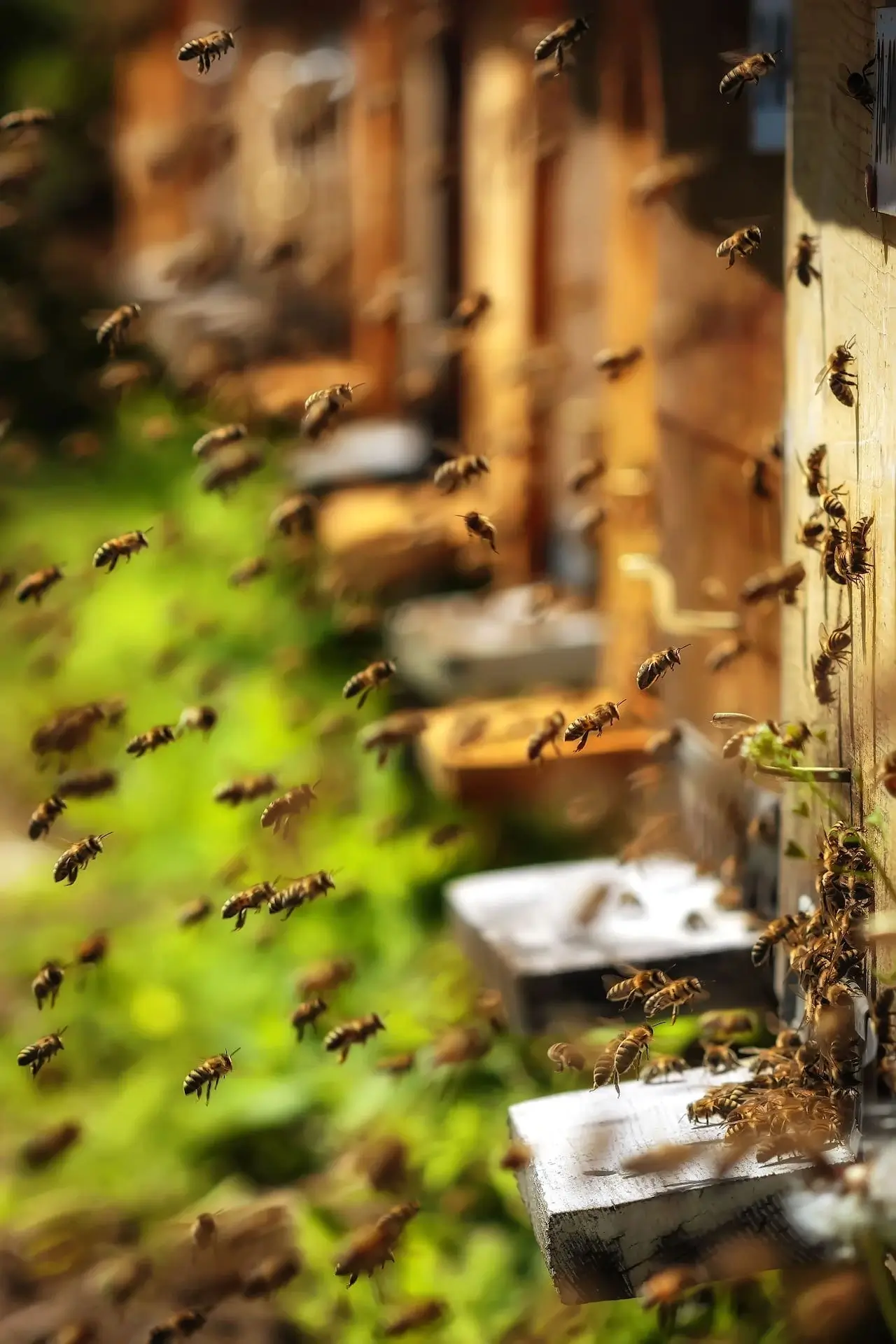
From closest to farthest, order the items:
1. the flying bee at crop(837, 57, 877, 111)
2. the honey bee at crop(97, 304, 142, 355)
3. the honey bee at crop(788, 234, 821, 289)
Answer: the flying bee at crop(837, 57, 877, 111)
the honey bee at crop(788, 234, 821, 289)
the honey bee at crop(97, 304, 142, 355)

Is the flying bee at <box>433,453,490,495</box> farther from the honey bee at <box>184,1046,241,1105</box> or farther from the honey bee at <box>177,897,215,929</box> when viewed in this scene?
the honey bee at <box>184,1046,241,1105</box>

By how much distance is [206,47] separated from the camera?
3795 millimetres

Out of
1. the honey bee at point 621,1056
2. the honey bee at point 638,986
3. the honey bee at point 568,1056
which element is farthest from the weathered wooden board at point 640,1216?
the honey bee at point 568,1056

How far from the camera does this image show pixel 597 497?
714 cm

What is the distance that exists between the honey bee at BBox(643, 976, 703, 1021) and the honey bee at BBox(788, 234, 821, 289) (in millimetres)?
1503

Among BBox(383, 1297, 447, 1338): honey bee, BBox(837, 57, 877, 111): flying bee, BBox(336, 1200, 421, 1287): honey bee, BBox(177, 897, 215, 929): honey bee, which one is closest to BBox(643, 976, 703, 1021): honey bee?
BBox(336, 1200, 421, 1287): honey bee

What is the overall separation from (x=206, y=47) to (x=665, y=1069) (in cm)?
272

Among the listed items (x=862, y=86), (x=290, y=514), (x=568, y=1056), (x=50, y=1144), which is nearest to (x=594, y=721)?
(x=568, y=1056)

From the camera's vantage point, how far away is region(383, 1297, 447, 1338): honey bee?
158 inches

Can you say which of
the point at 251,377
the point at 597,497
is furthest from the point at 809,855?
the point at 251,377

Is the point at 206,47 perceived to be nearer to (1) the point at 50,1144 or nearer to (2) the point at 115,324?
(2) the point at 115,324

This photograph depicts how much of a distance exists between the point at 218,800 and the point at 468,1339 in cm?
177

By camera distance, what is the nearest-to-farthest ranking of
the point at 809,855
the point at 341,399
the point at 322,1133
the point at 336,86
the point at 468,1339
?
the point at 809,855, the point at 341,399, the point at 468,1339, the point at 322,1133, the point at 336,86

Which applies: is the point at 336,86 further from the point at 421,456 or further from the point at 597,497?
the point at 597,497
